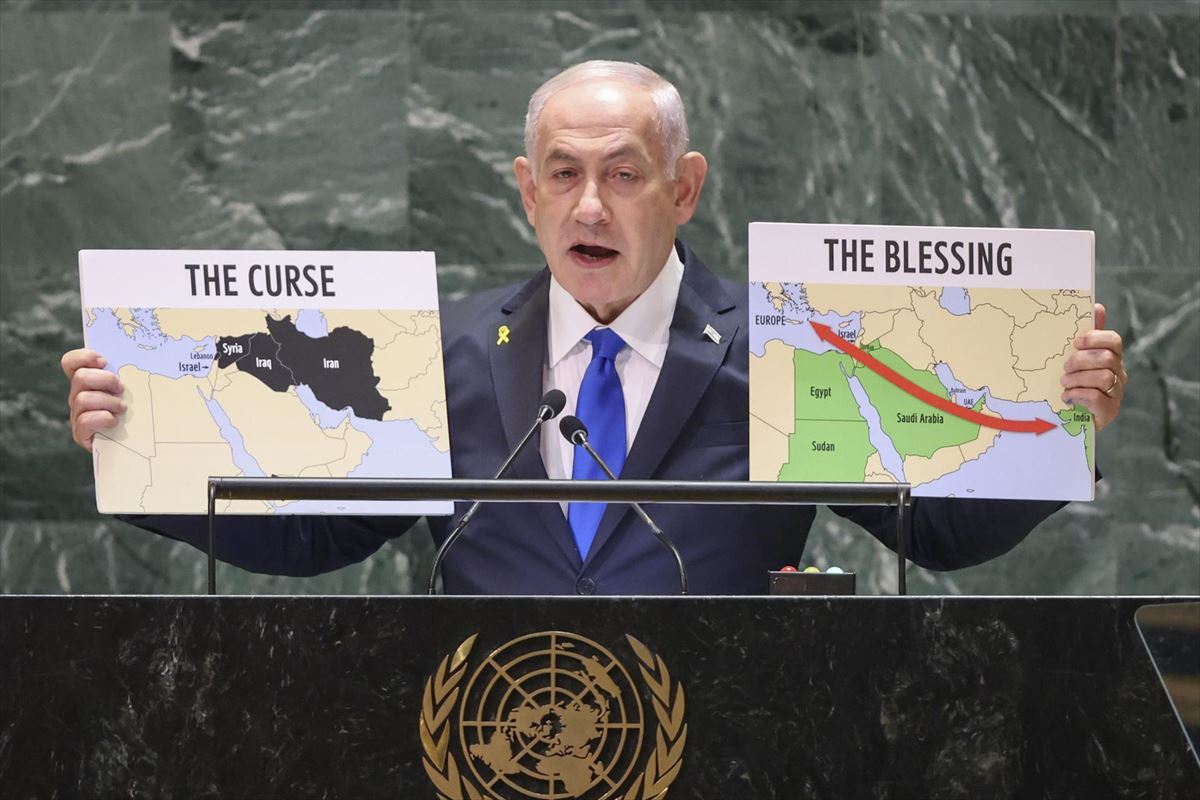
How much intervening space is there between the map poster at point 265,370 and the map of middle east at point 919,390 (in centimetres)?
56

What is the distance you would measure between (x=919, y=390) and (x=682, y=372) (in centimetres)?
66

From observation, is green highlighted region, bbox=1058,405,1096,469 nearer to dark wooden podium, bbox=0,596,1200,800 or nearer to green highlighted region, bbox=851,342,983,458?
green highlighted region, bbox=851,342,983,458

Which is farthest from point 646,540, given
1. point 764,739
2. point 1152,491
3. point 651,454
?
point 1152,491

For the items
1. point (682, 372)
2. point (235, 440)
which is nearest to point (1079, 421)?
point (682, 372)

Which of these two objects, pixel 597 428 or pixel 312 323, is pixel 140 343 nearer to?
pixel 312 323

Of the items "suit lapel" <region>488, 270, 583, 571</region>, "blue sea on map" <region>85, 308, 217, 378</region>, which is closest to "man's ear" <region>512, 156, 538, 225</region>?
"suit lapel" <region>488, 270, 583, 571</region>

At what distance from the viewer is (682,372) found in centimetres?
307

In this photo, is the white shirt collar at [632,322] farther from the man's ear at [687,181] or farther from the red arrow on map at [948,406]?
the red arrow on map at [948,406]

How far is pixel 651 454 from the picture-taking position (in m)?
2.98

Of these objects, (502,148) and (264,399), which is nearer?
(264,399)

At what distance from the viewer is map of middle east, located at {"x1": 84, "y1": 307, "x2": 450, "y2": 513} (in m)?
2.54

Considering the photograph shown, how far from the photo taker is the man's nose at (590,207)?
9.83ft

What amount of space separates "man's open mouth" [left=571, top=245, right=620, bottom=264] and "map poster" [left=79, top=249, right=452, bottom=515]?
0.50 meters

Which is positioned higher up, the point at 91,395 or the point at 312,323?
the point at 312,323
